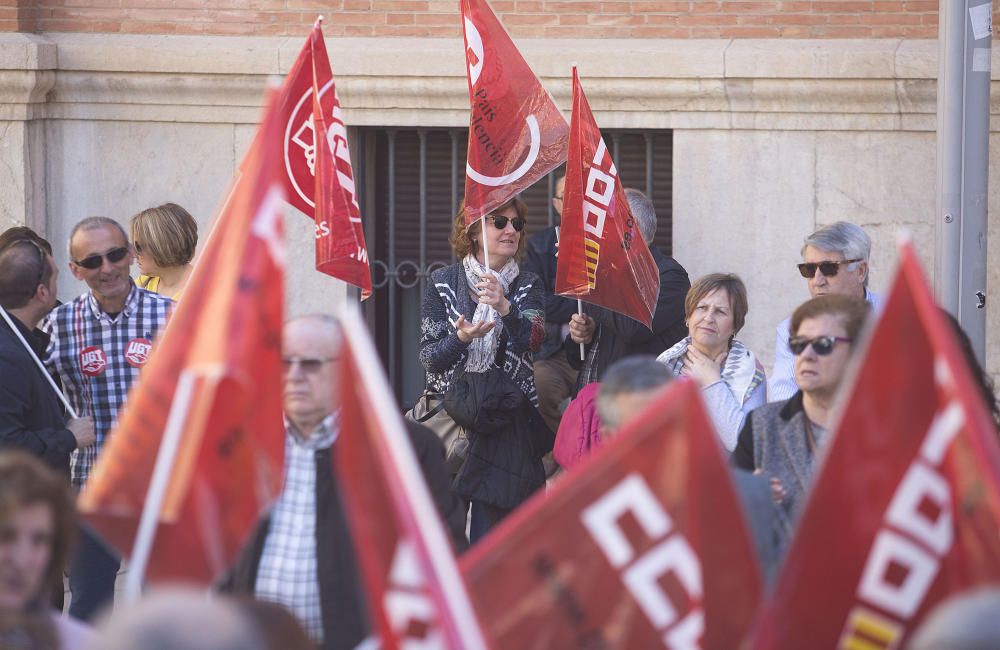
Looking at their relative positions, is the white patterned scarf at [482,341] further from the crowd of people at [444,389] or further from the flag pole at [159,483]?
the flag pole at [159,483]

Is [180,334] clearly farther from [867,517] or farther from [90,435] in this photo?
[90,435]

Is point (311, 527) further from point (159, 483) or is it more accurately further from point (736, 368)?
point (736, 368)

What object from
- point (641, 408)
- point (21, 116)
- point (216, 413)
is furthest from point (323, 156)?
point (21, 116)

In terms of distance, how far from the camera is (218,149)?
8758 mm

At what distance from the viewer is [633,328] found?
21.9 ft

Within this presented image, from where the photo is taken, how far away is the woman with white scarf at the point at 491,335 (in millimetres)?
6492

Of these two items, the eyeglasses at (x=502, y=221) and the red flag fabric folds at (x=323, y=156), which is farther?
the eyeglasses at (x=502, y=221)

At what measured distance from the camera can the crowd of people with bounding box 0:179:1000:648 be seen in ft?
12.9

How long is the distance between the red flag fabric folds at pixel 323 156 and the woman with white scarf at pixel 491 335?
0.41m

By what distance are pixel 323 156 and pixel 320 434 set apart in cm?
199

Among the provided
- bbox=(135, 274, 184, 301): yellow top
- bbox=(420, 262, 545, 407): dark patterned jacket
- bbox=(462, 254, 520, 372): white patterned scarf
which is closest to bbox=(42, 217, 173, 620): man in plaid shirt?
bbox=(135, 274, 184, 301): yellow top

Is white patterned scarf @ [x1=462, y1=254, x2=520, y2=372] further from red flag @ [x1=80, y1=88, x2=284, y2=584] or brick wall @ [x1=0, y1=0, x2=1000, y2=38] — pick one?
red flag @ [x1=80, y1=88, x2=284, y2=584]

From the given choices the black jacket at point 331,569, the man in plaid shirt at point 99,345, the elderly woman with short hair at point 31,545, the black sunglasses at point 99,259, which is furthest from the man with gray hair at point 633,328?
the elderly woman with short hair at point 31,545

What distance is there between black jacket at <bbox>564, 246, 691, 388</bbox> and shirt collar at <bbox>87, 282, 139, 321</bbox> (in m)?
1.87
